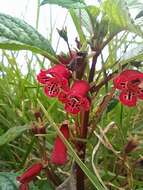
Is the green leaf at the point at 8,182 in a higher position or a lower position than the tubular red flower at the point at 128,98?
lower

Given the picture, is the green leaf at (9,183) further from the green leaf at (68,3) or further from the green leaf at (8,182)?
the green leaf at (68,3)

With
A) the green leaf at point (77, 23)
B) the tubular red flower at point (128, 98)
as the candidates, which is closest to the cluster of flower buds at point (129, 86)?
the tubular red flower at point (128, 98)

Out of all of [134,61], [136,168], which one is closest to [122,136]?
[136,168]

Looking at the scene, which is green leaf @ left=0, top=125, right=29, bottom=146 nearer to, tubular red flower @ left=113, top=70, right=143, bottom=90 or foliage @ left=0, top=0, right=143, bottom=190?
foliage @ left=0, top=0, right=143, bottom=190

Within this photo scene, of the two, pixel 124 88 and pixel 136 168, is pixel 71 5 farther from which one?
pixel 136 168

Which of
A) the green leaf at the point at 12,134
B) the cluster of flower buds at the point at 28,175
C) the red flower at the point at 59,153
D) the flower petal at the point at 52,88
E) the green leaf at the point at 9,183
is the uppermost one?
the flower petal at the point at 52,88

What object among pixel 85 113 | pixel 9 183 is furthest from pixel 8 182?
pixel 85 113

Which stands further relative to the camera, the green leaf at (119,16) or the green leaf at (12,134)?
the green leaf at (12,134)

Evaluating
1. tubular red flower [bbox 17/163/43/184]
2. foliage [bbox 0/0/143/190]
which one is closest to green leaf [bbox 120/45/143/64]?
foliage [bbox 0/0/143/190]
